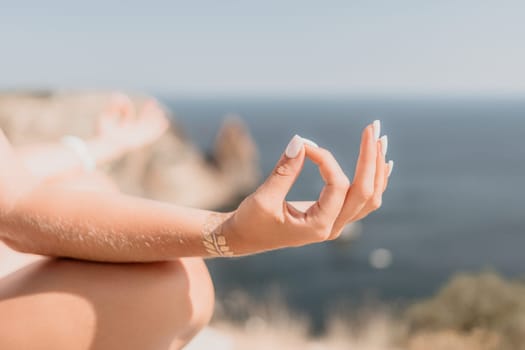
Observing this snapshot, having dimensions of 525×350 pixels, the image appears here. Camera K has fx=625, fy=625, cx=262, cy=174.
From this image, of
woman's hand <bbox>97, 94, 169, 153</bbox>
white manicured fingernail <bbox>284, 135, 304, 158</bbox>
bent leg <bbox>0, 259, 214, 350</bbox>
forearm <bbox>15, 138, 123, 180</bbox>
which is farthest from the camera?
woman's hand <bbox>97, 94, 169, 153</bbox>

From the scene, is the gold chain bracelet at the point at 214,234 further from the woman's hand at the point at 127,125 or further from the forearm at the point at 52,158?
the woman's hand at the point at 127,125

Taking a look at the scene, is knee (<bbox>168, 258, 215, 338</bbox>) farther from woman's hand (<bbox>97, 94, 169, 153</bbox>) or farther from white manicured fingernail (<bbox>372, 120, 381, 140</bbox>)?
woman's hand (<bbox>97, 94, 169, 153</bbox>)

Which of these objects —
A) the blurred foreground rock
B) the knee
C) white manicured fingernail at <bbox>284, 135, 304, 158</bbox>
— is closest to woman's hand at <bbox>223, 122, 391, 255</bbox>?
white manicured fingernail at <bbox>284, 135, 304, 158</bbox>

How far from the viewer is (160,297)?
1.29 metres

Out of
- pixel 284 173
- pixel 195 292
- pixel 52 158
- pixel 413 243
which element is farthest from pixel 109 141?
pixel 413 243

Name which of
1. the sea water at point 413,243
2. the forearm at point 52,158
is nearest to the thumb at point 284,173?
the forearm at point 52,158

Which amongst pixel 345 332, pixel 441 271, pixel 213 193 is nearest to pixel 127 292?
pixel 345 332

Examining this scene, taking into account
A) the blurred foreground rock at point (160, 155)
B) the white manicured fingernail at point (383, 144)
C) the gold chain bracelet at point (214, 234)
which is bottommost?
the blurred foreground rock at point (160, 155)

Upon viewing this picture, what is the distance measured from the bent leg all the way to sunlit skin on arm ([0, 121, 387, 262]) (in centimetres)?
5

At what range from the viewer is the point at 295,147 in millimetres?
996

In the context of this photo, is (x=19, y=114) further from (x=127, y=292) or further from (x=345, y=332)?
(x=127, y=292)

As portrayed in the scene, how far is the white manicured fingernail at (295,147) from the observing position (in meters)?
0.99

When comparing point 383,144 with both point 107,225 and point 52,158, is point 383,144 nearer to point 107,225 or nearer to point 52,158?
point 107,225

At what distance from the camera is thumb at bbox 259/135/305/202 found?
3.28 feet
